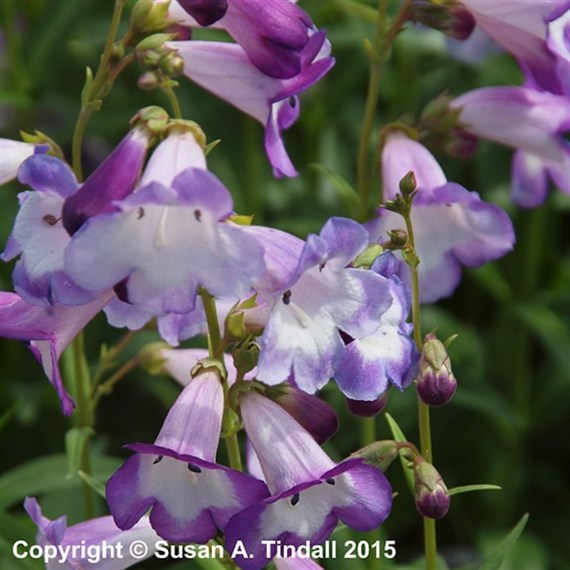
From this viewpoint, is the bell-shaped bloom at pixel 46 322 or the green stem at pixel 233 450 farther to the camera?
the green stem at pixel 233 450

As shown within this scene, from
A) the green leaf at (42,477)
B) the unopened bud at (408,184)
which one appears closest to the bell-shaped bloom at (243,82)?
the unopened bud at (408,184)

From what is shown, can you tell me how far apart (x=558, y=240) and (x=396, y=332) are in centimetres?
239

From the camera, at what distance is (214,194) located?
4.34 ft

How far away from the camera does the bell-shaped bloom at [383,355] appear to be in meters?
1.48

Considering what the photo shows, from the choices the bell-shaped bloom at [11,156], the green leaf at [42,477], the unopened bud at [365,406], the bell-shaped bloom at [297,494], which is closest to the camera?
the bell-shaped bloom at [297,494]

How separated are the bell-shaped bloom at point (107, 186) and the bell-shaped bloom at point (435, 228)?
2.58ft

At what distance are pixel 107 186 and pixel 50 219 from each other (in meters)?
0.13

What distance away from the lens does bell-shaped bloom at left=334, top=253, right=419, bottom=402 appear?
4.84ft

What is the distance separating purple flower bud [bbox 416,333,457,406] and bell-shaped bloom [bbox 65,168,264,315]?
30 centimetres

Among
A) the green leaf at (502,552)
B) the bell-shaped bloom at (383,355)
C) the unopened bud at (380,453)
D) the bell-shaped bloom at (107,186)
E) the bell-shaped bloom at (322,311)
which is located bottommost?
the green leaf at (502,552)

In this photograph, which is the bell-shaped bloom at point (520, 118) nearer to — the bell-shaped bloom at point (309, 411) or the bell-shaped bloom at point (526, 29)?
the bell-shaped bloom at point (526, 29)

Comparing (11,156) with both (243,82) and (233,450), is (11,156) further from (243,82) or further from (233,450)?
(233,450)

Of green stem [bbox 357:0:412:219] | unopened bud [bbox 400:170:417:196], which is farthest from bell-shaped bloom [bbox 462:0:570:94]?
unopened bud [bbox 400:170:417:196]

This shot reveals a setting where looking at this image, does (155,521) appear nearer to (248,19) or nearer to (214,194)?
(214,194)
